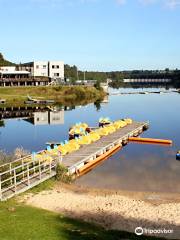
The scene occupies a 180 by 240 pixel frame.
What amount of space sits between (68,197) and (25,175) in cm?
439

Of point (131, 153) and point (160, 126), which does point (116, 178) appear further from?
point (160, 126)

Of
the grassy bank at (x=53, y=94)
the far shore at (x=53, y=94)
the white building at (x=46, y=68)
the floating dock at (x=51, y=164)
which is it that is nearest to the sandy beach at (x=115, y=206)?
the floating dock at (x=51, y=164)

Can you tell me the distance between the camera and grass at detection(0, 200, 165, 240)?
1698 centimetres

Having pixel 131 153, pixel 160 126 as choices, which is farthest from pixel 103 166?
pixel 160 126

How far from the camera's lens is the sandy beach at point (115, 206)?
22.0 meters

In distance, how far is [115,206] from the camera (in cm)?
2538

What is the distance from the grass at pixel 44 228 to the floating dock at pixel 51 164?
3.89 metres

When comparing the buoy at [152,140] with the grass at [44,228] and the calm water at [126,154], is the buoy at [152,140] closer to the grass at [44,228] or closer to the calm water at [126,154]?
the calm water at [126,154]

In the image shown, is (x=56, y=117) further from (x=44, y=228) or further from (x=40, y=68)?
(x=40, y=68)

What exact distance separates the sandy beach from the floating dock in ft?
3.98

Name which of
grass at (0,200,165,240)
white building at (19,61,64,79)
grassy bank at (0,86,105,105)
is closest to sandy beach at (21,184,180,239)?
grass at (0,200,165,240)

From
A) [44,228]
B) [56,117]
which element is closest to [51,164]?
[44,228]

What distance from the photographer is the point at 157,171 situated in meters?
36.4

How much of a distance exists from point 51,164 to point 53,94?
98881 millimetres
